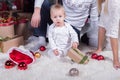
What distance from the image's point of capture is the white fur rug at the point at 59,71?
1.27m

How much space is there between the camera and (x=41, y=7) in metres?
1.71

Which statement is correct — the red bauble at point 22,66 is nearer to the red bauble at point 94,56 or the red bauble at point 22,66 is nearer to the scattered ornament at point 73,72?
the scattered ornament at point 73,72

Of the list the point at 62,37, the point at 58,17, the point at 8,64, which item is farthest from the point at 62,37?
the point at 8,64

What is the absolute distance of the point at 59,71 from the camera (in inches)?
52.6

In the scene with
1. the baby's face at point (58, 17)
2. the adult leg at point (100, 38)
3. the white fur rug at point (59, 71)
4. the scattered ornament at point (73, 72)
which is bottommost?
the white fur rug at point (59, 71)

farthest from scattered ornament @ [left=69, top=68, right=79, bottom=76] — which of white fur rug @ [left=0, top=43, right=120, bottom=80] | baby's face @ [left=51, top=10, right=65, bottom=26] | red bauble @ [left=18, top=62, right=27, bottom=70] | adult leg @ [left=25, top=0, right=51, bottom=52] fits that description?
adult leg @ [left=25, top=0, right=51, bottom=52]

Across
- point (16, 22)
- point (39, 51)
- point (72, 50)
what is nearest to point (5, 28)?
point (16, 22)

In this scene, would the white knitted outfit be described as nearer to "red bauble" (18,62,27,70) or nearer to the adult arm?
the adult arm

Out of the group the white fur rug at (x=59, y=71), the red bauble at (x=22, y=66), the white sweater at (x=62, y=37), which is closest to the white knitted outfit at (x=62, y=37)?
the white sweater at (x=62, y=37)

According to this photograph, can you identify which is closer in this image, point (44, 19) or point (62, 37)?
point (62, 37)

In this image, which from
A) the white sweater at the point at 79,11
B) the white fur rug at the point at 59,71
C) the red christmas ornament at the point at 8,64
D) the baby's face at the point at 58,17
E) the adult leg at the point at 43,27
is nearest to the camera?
the white fur rug at the point at 59,71

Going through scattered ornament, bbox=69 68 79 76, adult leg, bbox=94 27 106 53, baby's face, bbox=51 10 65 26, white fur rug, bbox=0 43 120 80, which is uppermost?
baby's face, bbox=51 10 65 26

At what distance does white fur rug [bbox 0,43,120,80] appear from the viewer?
1.27 metres

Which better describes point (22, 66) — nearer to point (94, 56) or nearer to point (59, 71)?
point (59, 71)
